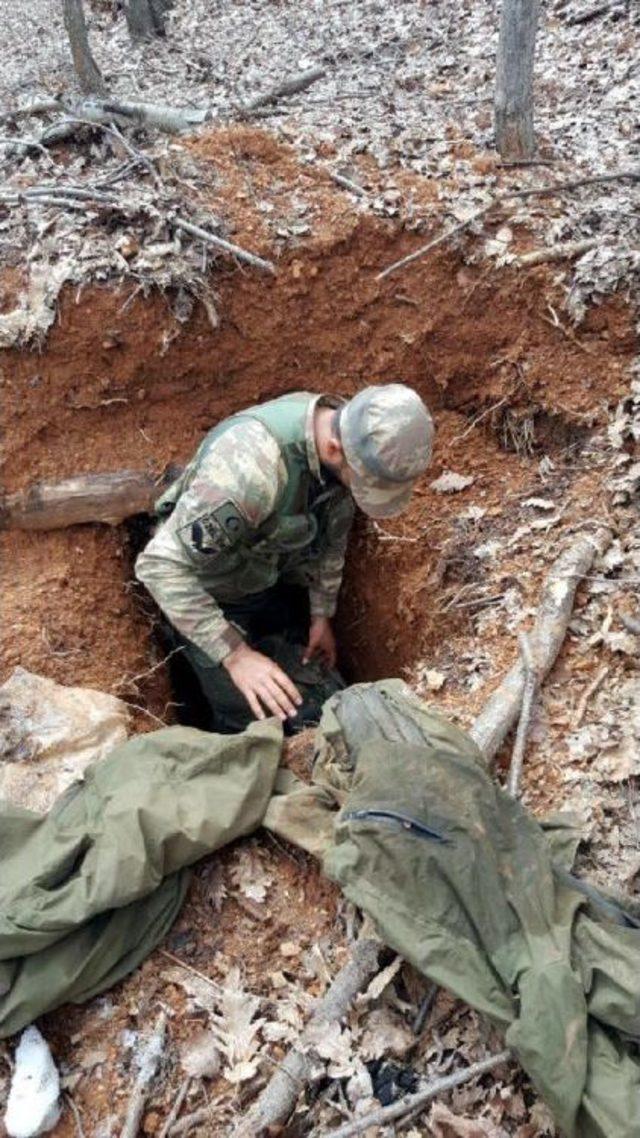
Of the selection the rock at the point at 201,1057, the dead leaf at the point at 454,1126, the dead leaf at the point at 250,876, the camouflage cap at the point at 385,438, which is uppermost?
the camouflage cap at the point at 385,438

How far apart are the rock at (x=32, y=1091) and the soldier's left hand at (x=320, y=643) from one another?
8.74ft

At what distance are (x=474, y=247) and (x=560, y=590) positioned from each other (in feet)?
7.68

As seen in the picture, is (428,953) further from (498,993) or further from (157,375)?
(157,375)

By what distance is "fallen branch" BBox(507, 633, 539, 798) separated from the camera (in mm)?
3361

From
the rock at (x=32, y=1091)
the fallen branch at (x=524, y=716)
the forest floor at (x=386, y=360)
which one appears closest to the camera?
the rock at (x=32, y=1091)

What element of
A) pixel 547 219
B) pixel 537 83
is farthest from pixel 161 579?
pixel 537 83

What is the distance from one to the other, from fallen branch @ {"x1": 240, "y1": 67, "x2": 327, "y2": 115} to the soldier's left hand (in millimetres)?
4173

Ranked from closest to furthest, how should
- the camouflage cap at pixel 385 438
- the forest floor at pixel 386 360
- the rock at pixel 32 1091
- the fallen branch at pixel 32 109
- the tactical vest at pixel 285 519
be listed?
the rock at pixel 32 1091, the camouflage cap at pixel 385 438, the tactical vest at pixel 285 519, the forest floor at pixel 386 360, the fallen branch at pixel 32 109

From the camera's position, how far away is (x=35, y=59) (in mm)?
9320

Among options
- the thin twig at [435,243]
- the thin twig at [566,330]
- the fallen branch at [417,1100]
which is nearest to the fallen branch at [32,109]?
the thin twig at [435,243]

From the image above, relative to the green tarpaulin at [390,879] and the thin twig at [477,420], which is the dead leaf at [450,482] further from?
the green tarpaulin at [390,879]

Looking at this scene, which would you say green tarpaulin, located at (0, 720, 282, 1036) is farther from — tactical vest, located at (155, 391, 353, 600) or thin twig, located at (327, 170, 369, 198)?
thin twig, located at (327, 170, 369, 198)

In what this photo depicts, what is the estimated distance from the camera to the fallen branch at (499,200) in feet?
16.8

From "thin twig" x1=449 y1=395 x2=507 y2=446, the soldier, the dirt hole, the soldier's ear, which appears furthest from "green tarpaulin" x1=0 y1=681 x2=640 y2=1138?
"thin twig" x1=449 y1=395 x2=507 y2=446
